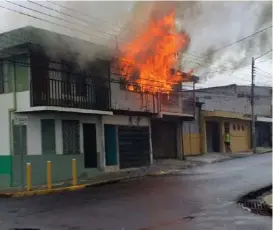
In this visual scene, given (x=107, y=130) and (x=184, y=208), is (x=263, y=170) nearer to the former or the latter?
(x=107, y=130)

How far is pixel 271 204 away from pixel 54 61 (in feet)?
33.2

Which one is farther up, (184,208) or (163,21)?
(163,21)

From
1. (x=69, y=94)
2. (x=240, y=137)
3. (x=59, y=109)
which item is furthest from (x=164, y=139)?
(x=240, y=137)

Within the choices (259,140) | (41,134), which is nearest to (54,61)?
(41,134)

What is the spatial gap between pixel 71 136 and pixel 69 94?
1741mm

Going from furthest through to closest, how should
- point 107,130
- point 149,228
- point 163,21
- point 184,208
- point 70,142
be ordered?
point 107,130 < point 70,142 < point 163,21 < point 184,208 < point 149,228

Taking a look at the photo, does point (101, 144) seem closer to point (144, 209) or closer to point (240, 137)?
point (144, 209)

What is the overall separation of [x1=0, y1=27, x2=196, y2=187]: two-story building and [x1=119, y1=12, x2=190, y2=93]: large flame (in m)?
0.86

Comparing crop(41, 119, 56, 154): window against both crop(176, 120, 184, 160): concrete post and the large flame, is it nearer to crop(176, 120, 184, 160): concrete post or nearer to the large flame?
the large flame

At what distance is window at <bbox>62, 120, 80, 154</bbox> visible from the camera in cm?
1734

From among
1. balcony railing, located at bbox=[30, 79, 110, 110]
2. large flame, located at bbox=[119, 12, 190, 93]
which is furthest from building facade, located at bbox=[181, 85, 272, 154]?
balcony railing, located at bbox=[30, 79, 110, 110]

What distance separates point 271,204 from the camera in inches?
383

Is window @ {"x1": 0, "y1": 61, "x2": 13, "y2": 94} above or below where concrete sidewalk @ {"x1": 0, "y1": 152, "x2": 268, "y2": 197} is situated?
above

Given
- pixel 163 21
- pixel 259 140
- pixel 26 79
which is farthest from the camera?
pixel 259 140
